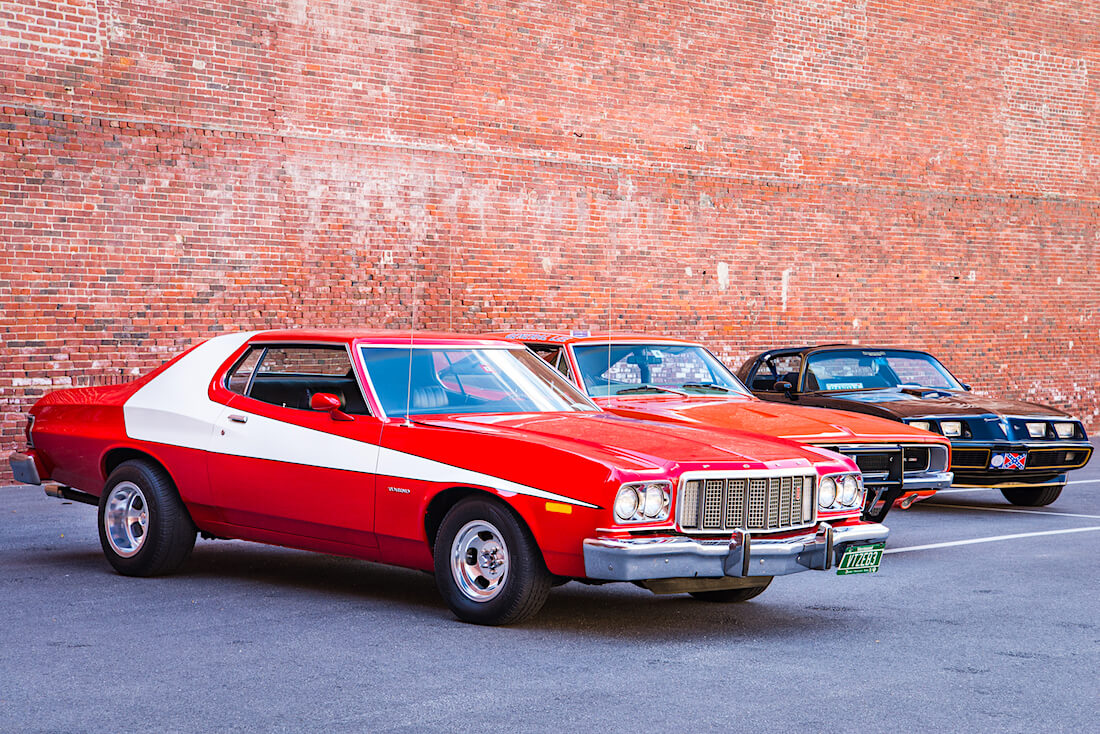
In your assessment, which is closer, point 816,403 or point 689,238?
point 816,403

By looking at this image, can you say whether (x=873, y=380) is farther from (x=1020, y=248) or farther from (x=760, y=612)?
(x=1020, y=248)

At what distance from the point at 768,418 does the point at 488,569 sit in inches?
161

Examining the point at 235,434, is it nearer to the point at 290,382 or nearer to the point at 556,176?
the point at 290,382

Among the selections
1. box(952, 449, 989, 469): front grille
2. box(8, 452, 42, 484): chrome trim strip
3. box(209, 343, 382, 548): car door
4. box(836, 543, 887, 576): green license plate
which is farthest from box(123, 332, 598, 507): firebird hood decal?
box(952, 449, 989, 469): front grille

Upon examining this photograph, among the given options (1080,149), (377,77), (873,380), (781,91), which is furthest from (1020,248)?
(377,77)

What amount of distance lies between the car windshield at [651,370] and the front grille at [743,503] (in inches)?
149

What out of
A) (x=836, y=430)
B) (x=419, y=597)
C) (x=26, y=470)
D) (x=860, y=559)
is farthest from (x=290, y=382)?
(x=836, y=430)

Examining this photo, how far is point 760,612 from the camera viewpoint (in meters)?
7.26

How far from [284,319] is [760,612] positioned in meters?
9.17

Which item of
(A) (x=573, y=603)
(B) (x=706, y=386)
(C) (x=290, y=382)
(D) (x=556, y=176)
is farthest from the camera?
(D) (x=556, y=176)

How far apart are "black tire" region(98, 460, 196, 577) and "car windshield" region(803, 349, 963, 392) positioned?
697 centimetres

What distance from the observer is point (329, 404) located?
7223mm

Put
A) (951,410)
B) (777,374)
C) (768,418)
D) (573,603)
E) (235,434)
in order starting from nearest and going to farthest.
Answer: (573,603)
(235,434)
(768,418)
(951,410)
(777,374)

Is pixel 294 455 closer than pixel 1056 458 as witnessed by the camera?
Yes
